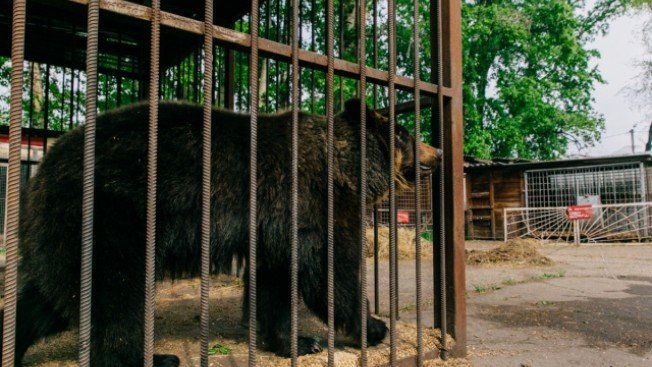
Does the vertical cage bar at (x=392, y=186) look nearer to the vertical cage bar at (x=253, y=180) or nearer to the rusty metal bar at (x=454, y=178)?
the rusty metal bar at (x=454, y=178)

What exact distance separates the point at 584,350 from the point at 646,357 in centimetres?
38

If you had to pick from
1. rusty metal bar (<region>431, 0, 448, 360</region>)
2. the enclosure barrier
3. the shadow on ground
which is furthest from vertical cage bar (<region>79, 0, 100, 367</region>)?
the shadow on ground

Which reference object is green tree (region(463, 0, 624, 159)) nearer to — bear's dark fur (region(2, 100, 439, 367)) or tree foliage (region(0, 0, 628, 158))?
tree foliage (region(0, 0, 628, 158))

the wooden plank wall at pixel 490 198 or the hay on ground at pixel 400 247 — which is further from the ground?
the wooden plank wall at pixel 490 198

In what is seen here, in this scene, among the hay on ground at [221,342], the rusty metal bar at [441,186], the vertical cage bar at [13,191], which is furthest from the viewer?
the rusty metal bar at [441,186]

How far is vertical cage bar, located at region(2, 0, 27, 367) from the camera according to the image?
1506 millimetres

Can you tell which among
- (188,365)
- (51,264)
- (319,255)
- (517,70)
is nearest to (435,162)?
(319,255)

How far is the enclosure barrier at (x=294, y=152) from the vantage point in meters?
1.65

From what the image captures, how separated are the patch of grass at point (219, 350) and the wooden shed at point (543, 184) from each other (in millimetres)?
17704

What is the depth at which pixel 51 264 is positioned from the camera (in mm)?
2291

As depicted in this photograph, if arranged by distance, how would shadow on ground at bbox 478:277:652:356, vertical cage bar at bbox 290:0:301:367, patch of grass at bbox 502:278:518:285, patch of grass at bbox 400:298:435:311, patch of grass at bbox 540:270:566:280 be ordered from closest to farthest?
vertical cage bar at bbox 290:0:301:367, shadow on ground at bbox 478:277:652:356, patch of grass at bbox 400:298:435:311, patch of grass at bbox 502:278:518:285, patch of grass at bbox 540:270:566:280

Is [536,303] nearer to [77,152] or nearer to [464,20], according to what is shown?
[77,152]

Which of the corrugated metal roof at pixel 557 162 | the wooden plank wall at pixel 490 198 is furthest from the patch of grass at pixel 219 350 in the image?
the wooden plank wall at pixel 490 198

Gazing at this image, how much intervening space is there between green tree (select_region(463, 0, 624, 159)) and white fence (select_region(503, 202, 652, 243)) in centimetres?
598
